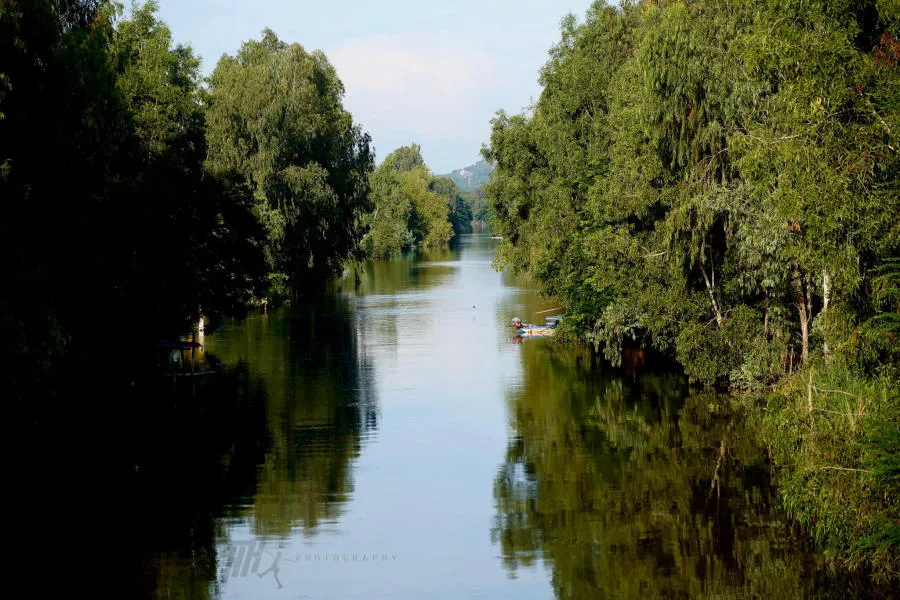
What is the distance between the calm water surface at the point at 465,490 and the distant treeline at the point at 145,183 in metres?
4.29

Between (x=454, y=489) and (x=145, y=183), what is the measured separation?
17.2m

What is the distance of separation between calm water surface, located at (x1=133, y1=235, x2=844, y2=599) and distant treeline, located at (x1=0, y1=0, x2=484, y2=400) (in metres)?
4.29

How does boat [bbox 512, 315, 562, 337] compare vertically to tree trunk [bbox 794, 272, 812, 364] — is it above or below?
below

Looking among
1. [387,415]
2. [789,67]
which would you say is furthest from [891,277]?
[387,415]

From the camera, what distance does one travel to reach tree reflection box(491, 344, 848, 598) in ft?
56.8

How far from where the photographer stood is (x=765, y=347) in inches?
1172

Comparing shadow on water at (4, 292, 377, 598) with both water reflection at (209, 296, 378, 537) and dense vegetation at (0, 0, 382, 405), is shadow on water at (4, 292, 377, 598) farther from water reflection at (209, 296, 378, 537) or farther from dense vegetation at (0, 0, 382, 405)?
dense vegetation at (0, 0, 382, 405)

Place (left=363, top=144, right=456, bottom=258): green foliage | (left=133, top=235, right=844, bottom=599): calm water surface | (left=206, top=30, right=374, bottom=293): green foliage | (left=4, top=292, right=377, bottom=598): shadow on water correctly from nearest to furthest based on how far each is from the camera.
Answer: (left=133, top=235, right=844, bottom=599): calm water surface
(left=4, top=292, right=377, bottom=598): shadow on water
(left=206, top=30, right=374, bottom=293): green foliage
(left=363, top=144, right=456, bottom=258): green foliage

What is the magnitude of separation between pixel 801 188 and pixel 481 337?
33.8 meters

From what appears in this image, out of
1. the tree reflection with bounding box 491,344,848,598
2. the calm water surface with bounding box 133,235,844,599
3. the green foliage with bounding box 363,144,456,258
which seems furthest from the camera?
the green foliage with bounding box 363,144,456,258

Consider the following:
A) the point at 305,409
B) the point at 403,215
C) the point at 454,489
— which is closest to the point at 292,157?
the point at 305,409

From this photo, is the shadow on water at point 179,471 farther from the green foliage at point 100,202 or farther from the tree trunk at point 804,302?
the tree trunk at point 804,302

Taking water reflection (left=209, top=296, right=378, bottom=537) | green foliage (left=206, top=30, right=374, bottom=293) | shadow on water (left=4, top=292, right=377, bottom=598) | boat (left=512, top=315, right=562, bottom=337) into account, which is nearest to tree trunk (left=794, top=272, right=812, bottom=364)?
water reflection (left=209, top=296, right=378, bottom=537)

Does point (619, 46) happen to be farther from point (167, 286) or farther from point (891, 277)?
point (891, 277)
